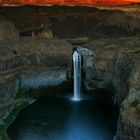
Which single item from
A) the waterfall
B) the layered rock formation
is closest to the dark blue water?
the layered rock formation

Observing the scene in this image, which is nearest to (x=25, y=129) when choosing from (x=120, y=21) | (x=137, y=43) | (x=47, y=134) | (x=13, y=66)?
(x=47, y=134)

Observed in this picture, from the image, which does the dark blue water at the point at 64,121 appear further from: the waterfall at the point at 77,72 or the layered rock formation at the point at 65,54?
the waterfall at the point at 77,72

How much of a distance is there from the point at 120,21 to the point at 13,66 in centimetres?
1347

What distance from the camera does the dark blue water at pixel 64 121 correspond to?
3281 cm

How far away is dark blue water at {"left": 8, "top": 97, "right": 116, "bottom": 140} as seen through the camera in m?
32.8

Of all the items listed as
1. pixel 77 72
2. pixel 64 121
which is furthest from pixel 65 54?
pixel 64 121

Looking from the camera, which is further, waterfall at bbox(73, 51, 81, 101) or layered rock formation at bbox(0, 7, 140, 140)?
waterfall at bbox(73, 51, 81, 101)

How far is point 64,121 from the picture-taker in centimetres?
3556

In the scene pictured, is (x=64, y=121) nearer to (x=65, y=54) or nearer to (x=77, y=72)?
(x=77, y=72)

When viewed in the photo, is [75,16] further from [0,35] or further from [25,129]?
[25,129]

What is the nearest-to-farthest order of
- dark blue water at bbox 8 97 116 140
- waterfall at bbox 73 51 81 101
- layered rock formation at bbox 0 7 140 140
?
dark blue water at bbox 8 97 116 140 < layered rock formation at bbox 0 7 140 140 < waterfall at bbox 73 51 81 101

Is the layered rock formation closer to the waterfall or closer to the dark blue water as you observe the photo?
the waterfall

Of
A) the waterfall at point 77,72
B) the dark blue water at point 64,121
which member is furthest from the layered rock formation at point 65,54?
the dark blue water at point 64,121

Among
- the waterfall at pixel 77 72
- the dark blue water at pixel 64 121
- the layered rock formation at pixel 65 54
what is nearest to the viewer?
the dark blue water at pixel 64 121
